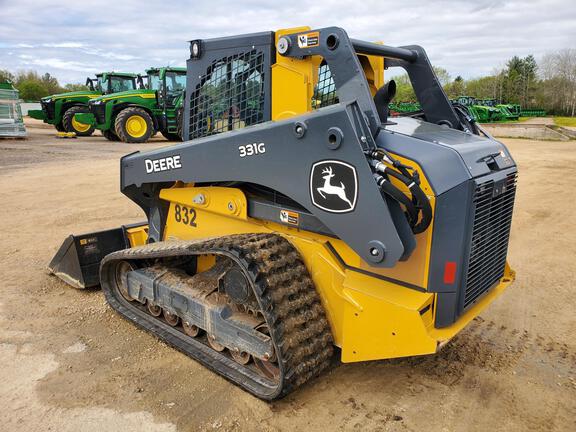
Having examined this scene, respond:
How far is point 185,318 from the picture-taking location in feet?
11.9

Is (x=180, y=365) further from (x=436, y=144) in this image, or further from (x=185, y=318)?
(x=436, y=144)

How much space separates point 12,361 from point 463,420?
3.13 metres

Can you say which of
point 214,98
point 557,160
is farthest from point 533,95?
point 214,98

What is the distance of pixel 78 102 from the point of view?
21.8 metres

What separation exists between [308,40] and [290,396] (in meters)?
2.24

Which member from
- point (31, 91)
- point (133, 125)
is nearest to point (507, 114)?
point (133, 125)

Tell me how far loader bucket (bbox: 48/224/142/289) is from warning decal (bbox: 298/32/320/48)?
3.04 metres

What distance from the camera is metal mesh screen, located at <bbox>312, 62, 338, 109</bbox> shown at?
342cm

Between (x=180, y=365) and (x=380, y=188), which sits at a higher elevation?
(x=380, y=188)

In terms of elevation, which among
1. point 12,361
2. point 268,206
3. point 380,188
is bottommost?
point 12,361

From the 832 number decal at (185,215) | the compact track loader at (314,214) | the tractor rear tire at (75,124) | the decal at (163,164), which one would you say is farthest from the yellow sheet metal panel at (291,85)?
the tractor rear tire at (75,124)

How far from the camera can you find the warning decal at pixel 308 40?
295 centimetres

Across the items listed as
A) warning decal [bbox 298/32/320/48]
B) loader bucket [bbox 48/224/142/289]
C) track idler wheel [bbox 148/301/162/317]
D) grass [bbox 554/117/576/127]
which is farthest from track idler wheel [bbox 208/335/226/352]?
grass [bbox 554/117/576/127]

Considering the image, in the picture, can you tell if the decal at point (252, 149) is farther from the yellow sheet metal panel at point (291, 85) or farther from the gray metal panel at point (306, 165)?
the yellow sheet metal panel at point (291, 85)
